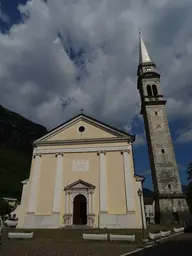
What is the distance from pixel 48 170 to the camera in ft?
69.9

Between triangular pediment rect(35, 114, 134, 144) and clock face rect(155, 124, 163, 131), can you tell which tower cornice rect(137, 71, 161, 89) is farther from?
triangular pediment rect(35, 114, 134, 144)

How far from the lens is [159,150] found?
26.1 m

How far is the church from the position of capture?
61.5 ft

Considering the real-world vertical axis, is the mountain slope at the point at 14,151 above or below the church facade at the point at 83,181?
above

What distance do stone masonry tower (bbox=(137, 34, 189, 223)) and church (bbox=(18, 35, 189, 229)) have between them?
11 cm

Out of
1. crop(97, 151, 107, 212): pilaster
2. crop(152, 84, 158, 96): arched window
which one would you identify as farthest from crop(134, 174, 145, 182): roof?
crop(152, 84, 158, 96): arched window

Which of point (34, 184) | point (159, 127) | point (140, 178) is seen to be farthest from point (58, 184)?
point (159, 127)

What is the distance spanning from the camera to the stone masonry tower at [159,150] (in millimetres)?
23016

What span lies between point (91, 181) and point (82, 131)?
584 cm

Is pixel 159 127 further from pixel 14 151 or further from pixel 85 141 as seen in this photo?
pixel 14 151

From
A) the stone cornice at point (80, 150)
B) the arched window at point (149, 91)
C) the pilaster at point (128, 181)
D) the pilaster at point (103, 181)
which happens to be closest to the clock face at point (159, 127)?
the arched window at point (149, 91)

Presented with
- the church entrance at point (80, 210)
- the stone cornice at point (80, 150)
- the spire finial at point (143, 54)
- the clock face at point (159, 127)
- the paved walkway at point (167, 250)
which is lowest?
the paved walkway at point (167, 250)

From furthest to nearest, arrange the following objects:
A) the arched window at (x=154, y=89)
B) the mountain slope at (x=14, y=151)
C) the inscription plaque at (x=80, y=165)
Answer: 1. the mountain slope at (x=14, y=151)
2. the arched window at (x=154, y=89)
3. the inscription plaque at (x=80, y=165)

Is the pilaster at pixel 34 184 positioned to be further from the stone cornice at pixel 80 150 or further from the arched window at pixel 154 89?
the arched window at pixel 154 89
